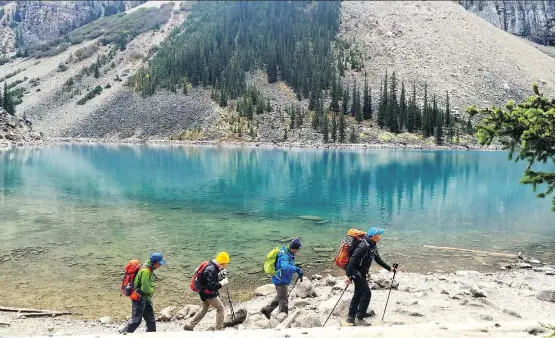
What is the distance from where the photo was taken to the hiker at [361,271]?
34.0 ft

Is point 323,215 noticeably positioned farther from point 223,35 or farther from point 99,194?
point 223,35

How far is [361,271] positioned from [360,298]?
712 millimetres

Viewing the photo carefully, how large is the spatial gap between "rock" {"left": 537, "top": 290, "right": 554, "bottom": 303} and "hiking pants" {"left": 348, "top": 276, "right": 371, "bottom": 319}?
6389 mm

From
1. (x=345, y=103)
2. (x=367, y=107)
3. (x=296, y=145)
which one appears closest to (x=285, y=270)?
(x=296, y=145)

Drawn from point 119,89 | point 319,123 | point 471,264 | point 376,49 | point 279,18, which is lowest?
point 471,264

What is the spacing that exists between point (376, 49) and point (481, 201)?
12291 centimetres

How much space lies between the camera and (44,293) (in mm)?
15055

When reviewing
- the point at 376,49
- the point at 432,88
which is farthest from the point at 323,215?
the point at 376,49

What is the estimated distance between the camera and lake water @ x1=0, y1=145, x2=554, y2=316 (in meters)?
17.3

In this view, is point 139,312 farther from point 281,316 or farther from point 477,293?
point 477,293

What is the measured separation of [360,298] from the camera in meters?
10.9

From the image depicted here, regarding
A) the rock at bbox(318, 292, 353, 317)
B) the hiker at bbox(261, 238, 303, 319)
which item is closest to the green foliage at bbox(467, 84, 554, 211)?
the hiker at bbox(261, 238, 303, 319)

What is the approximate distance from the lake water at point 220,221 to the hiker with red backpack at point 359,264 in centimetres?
583

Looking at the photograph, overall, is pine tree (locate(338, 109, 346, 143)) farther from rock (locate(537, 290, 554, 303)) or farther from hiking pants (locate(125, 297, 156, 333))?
hiking pants (locate(125, 297, 156, 333))
